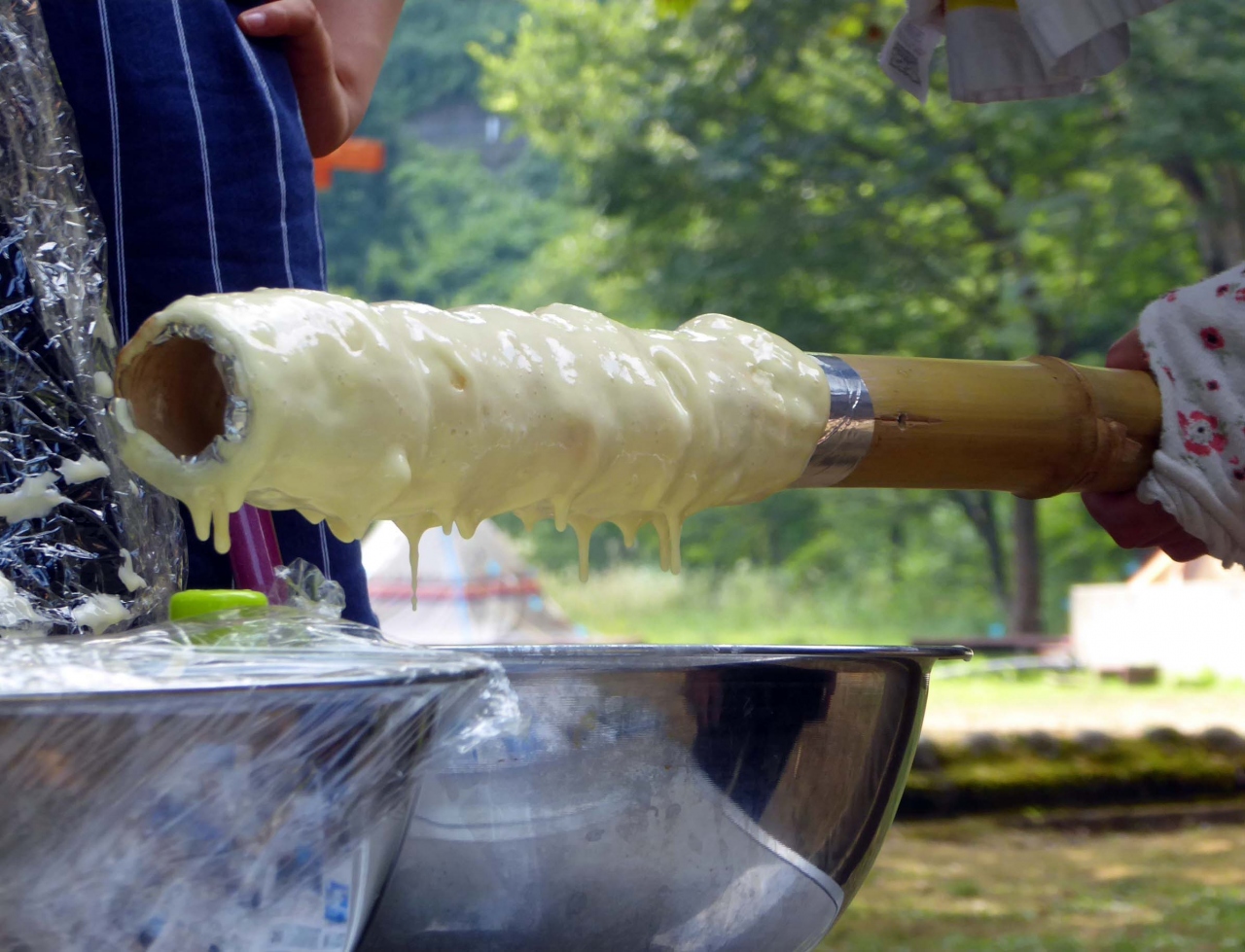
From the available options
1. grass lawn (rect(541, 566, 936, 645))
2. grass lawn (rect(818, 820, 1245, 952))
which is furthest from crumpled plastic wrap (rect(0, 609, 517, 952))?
grass lawn (rect(541, 566, 936, 645))

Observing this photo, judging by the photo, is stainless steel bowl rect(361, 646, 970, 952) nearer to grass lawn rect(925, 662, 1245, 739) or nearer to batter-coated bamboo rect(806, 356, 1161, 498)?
batter-coated bamboo rect(806, 356, 1161, 498)

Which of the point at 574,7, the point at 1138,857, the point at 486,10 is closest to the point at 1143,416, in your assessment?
the point at 1138,857

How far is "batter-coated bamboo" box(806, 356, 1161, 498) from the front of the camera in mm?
948

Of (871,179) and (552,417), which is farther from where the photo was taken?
(871,179)

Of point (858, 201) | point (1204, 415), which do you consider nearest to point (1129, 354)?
point (1204, 415)

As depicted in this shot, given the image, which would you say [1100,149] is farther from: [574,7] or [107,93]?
[107,93]

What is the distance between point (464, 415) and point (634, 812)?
231mm

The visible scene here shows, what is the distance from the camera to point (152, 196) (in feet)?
3.38

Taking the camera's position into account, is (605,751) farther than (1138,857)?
No

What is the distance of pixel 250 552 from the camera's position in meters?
0.90

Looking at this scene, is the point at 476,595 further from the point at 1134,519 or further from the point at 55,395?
the point at 55,395

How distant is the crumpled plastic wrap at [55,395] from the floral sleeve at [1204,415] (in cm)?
78

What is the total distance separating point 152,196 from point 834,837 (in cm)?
70

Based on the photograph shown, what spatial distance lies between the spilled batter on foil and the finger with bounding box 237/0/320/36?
1.41 ft
